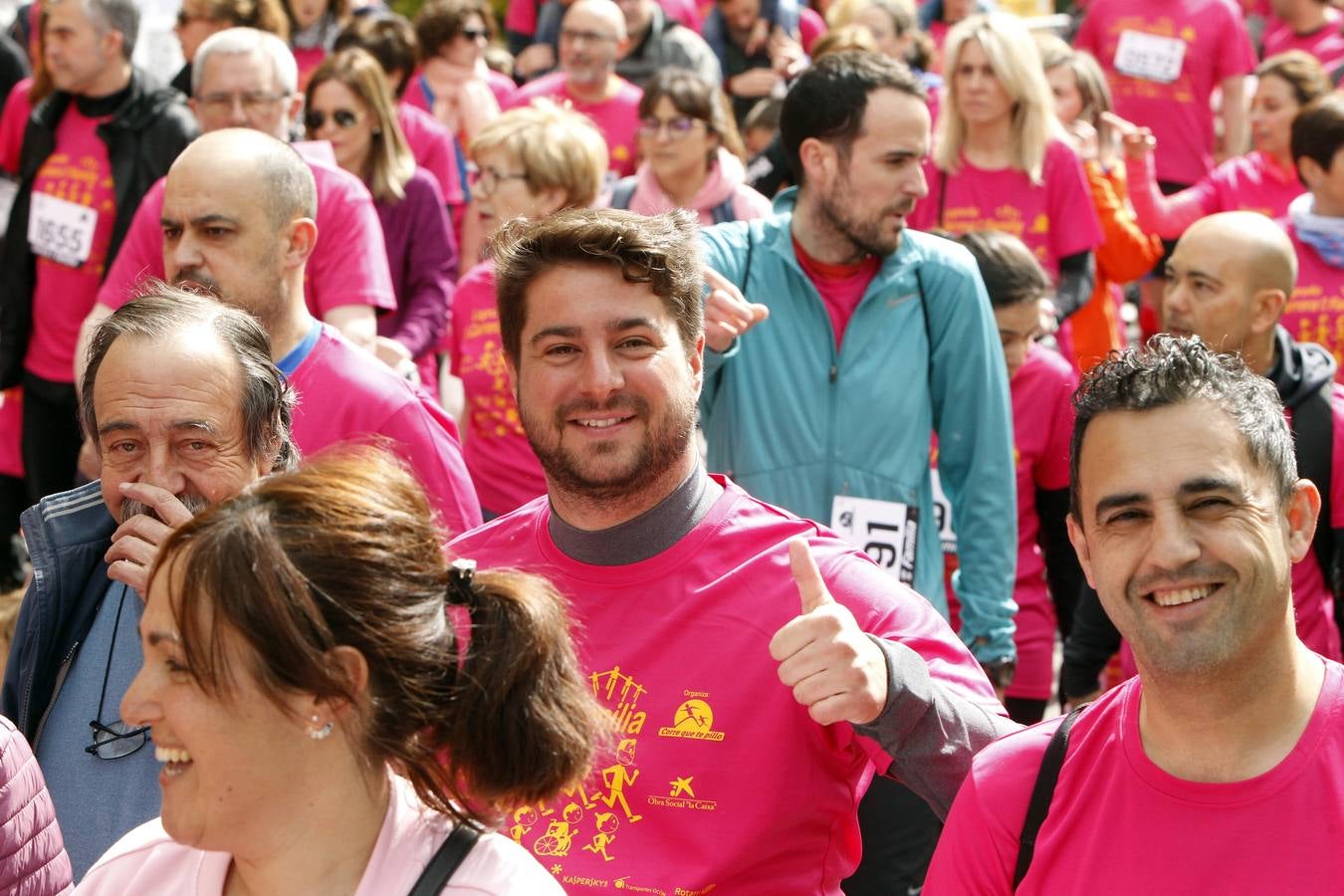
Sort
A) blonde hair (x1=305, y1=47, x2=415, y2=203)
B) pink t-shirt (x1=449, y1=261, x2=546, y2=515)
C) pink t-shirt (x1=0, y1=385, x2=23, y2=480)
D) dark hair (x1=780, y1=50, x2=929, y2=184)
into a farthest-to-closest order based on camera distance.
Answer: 1. pink t-shirt (x1=0, y1=385, x2=23, y2=480)
2. blonde hair (x1=305, y1=47, x2=415, y2=203)
3. pink t-shirt (x1=449, y1=261, x2=546, y2=515)
4. dark hair (x1=780, y1=50, x2=929, y2=184)

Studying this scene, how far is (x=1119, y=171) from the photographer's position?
7.80 metres

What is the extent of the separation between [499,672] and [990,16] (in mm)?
5150

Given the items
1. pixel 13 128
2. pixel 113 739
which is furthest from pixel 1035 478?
pixel 13 128

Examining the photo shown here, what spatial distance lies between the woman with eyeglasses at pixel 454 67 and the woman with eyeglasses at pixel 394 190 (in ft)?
6.04

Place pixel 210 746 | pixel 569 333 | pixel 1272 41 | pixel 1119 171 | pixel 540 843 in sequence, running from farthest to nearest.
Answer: pixel 1272 41 < pixel 1119 171 < pixel 569 333 < pixel 540 843 < pixel 210 746

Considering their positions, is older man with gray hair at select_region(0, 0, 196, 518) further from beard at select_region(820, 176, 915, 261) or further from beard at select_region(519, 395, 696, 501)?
beard at select_region(519, 395, 696, 501)

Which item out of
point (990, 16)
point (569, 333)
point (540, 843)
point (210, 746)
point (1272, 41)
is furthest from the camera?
point (1272, 41)

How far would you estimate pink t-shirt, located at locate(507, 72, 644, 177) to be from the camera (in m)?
8.59

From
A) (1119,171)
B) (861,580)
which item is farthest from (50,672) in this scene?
(1119,171)

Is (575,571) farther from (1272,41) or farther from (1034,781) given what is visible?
(1272,41)

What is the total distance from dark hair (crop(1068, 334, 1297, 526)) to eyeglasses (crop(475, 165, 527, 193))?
12.1 feet

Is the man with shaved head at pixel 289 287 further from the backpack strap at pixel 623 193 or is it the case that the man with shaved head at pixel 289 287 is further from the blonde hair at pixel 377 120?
the backpack strap at pixel 623 193

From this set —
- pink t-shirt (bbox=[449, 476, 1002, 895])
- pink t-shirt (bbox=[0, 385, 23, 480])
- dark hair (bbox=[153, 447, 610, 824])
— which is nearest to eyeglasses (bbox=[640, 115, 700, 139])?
pink t-shirt (bbox=[0, 385, 23, 480])

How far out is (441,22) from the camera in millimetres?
8820
